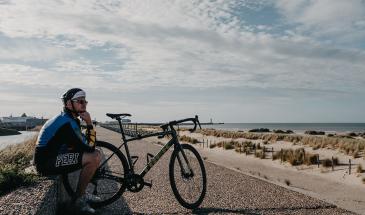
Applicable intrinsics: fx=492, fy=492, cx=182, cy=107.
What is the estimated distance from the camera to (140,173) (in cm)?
675

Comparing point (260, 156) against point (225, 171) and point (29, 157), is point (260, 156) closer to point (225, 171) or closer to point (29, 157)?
point (225, 171)

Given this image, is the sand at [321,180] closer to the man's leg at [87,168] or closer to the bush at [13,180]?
the man's leg at [87,168]

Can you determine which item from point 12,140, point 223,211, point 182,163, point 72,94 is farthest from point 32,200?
point 12,140

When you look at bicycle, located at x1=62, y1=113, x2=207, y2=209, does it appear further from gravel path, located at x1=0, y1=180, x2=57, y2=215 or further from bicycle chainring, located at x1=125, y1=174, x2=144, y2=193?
gravel path, located at x1=0, y1=180, x2=57, y2=215

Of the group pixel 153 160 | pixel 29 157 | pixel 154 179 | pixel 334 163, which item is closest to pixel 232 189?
pixel 154 179

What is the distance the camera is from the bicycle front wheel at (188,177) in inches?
268

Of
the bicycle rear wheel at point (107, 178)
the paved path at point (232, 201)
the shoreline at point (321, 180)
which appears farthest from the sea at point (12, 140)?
the bicycle rear wheel at point (107, 178)

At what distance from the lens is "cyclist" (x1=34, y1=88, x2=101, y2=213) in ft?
19.3

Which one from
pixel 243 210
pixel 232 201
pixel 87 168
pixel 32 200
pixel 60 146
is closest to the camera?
pixel 32 200

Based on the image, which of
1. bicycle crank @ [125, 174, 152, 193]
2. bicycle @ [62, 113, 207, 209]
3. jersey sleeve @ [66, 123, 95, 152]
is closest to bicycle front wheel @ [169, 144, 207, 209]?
bicycle @ [62, 113, 207, 209]

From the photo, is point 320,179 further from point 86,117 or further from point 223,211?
point 86,117

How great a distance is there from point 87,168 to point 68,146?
14.2 inches

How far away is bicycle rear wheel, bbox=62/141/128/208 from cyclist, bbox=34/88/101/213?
46 centimetres

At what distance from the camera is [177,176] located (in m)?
6.83
